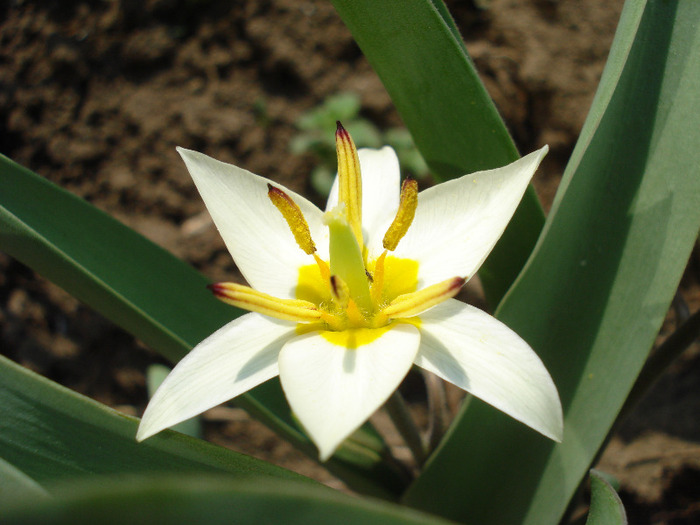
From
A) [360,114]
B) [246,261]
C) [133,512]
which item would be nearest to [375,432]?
[246,261]

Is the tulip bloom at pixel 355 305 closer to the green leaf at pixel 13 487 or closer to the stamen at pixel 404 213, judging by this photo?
the stamen at pixel 404 213

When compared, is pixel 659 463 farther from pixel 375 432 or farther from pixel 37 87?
pixel 37 87

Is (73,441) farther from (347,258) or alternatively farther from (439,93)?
(439,93)

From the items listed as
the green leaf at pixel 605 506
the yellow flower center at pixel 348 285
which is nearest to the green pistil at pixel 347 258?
the yellow flower center at pixel 348 285

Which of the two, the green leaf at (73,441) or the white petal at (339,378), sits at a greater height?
the green leaf at (73,441)

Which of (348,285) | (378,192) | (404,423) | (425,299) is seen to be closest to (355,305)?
(348,285)

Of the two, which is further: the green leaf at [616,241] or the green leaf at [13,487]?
the green leaf at [616,241]

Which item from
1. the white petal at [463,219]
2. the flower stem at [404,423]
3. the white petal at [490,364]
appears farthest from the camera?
the flower stem at [404,423]
